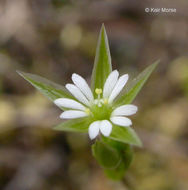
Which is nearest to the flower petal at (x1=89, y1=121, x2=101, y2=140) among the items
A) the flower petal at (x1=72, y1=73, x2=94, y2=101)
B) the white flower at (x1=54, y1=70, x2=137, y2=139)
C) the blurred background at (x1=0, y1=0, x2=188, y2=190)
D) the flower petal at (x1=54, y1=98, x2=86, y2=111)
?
the white flower at (x1=54, y1=70, x2=137, y2=139)

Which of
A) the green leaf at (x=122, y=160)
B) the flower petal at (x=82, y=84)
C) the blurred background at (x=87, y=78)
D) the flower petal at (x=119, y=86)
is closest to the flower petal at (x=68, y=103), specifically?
the flower petal at (x=82, y=84)

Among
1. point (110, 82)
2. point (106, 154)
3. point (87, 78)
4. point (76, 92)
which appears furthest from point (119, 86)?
point (87, 78)

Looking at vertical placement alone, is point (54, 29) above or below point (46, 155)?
above

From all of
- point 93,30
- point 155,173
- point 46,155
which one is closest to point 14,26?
point 93,30

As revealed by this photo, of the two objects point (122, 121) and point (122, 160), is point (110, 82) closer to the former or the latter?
point (122, 121)

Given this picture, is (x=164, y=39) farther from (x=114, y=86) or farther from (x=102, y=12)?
(x=114, y=86)

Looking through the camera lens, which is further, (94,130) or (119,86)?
(119,86)
